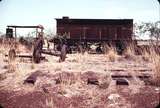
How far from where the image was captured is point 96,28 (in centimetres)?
2008

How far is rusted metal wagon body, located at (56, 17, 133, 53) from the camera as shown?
19875mm

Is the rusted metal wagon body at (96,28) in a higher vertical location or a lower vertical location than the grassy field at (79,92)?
higher

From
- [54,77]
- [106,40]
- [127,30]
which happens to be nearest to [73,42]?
[106,40]

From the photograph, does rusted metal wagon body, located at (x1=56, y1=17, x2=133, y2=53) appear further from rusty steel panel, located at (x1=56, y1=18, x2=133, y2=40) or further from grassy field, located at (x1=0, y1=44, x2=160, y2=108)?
grassy field, located at (x1=0, y1=44, x2=160, y2=108)

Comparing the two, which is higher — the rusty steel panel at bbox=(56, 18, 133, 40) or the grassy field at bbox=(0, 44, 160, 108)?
the rusty steel panel at bbox=(56, 18, 133, 40)

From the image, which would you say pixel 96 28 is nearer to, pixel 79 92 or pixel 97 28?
pixel 97 28

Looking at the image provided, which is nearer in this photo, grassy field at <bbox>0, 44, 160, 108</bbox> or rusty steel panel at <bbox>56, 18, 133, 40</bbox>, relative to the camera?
grassy field at <bbox>0, 44, 160, 108</bbox>

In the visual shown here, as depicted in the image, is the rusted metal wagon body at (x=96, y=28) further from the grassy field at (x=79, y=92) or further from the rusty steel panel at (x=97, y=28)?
the grassy field at (x=79, y=92)

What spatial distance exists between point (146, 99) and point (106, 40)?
1328 cm

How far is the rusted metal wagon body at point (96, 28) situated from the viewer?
19875mm

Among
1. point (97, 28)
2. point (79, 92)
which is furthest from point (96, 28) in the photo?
point (79, 92)

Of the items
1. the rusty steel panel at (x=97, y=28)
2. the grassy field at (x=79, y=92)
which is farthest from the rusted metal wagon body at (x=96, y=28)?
the grassy field at (x=79, y=92)

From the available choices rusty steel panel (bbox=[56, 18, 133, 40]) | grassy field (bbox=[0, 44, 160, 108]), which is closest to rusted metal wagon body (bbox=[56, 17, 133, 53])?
rusty steel panel (bbox=[56, 18, 133, 40])

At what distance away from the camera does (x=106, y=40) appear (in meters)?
18.7
